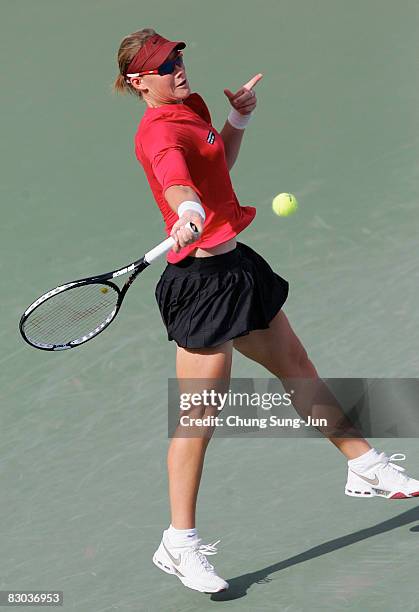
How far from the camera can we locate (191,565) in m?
4.63

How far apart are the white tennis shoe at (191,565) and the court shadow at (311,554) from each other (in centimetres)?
8

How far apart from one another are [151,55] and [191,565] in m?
1.94

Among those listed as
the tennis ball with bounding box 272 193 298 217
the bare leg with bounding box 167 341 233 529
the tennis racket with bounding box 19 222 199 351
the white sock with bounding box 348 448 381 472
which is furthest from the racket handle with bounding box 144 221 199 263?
the tennis ball with bounding box 272 193 298 217

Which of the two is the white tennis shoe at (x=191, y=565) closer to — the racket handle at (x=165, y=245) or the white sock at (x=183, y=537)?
the white sock at (x=183, y=537)

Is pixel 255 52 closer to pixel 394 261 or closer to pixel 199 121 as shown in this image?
pixel 394 261

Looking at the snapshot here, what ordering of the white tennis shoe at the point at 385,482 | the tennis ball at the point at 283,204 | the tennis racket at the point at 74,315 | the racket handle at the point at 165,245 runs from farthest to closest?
1. the tennis ball at the point at 283,204
2. the white tennis shoe at the point at 385,482
3. the tennis racket at the point at 74,315
4. the racket handle at the point at 165,245

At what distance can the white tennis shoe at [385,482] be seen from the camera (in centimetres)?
497

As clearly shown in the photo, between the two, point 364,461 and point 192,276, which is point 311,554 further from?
point 192,276

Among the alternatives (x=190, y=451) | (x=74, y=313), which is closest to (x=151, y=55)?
(x=74, y=313)

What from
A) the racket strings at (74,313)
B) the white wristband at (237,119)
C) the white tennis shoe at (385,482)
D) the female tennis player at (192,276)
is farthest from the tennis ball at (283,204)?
the white tennis shoe at (385,482)

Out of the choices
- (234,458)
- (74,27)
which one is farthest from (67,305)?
(74,27)

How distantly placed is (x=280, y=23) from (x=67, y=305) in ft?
18.0

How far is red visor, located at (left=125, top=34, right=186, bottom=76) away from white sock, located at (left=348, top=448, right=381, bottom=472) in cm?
179

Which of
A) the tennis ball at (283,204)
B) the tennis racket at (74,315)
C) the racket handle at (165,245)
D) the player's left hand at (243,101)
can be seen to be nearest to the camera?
the racket handle at (165,245)
